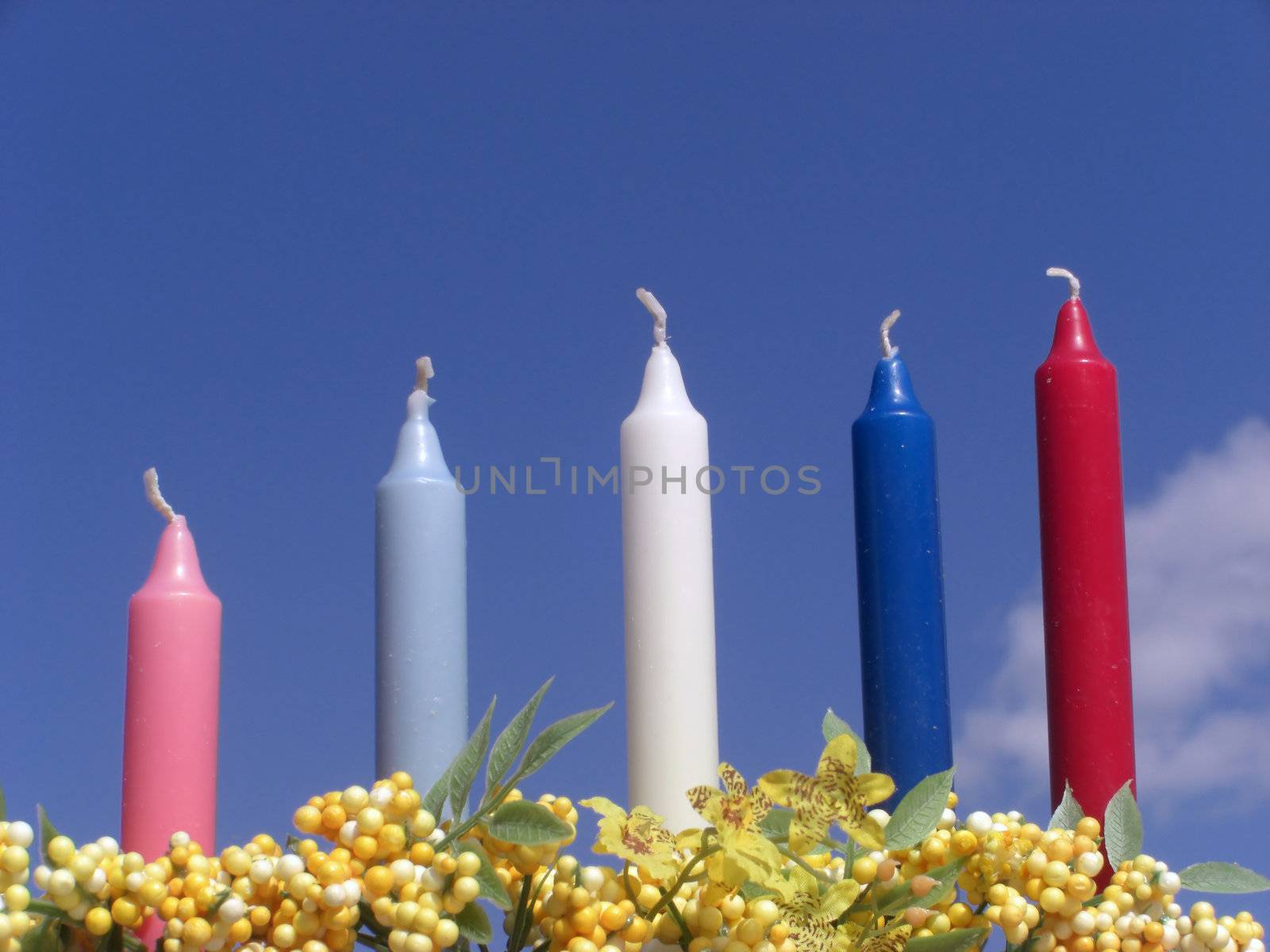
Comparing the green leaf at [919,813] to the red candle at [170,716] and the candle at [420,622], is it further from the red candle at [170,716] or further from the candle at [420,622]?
the red candle at [170,716]

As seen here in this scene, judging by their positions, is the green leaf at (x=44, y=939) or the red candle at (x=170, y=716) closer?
the green leaf at (x=44, y=939)

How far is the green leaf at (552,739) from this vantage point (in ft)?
2.80

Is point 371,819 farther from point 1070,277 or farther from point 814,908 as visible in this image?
point 1070,277

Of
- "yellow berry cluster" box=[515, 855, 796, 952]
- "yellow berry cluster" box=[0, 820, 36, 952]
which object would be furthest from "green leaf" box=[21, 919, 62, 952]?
"yellow berry cluster" box=[515, 855, 796, 952]

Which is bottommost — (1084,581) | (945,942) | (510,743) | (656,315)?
(945,942)

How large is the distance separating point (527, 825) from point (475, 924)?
60mm

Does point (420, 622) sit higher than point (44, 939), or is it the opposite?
point (420, 622)

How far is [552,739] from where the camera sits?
2.82 ft

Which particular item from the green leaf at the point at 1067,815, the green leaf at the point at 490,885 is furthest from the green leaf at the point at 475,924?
the green leaf at the point at 1067,815

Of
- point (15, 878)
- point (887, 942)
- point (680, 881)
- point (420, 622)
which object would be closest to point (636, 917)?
point (680, 881)

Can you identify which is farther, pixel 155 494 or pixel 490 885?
pixel 155 494

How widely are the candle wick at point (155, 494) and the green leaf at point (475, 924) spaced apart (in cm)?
36

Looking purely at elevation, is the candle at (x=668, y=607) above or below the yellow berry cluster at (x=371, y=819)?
above

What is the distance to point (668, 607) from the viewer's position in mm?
986
